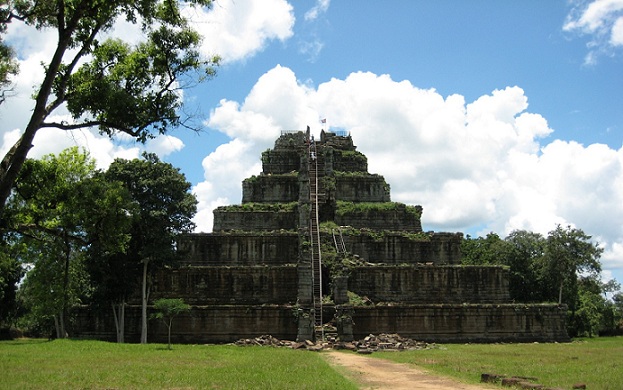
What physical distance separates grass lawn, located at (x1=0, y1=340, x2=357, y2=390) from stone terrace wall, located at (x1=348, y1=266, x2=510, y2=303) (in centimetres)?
1042

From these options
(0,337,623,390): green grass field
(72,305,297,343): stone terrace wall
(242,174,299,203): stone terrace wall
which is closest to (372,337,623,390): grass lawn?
(0,337,623,390): green grass field

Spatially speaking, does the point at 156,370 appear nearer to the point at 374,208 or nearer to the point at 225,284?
the point at 225,284

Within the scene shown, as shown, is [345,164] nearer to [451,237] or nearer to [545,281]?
[451,237]

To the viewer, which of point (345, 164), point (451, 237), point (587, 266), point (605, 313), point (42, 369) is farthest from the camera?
point (605, 313)

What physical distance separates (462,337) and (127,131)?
22.4 m

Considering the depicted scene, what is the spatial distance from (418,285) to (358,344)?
683cm

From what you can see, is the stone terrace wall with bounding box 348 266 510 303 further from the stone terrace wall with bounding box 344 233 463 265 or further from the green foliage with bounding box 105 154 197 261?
the green foliage with bounding box 105 154 197 261

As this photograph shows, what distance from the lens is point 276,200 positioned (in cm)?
4038

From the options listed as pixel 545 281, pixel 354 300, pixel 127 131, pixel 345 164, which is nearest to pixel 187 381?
pixel 127 131

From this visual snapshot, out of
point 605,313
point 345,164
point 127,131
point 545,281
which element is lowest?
point 605,313

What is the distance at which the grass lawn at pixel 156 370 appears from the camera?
1319 centimetres

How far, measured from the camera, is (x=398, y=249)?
114 ft

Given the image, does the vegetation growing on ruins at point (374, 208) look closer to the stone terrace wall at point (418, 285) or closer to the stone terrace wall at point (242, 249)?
the stone terrace wall at point (242, 249)

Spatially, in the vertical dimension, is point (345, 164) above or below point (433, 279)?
above
